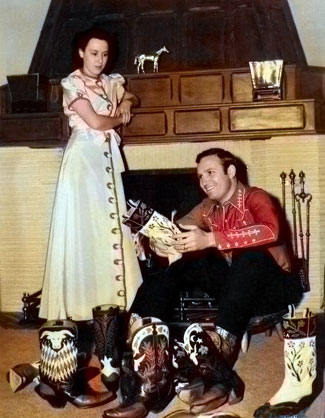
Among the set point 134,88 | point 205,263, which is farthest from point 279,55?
point 205,263

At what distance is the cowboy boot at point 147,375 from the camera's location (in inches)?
32.1

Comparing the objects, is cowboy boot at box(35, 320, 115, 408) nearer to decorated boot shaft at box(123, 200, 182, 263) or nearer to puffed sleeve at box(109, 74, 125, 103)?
decorated boot shaft at box(123, 200, 182, 263)

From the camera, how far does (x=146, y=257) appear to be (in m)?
1.00

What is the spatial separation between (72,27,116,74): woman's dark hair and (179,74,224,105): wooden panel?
0.13 meters

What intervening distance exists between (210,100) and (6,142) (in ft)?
1.16

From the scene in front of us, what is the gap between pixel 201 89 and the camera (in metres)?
0.99

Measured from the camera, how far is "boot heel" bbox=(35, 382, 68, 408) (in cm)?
85

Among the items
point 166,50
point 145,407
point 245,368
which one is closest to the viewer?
point 145,407

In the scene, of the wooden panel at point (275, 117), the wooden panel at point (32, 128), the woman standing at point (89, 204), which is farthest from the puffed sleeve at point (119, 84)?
the wooden panel at point (275, 117)

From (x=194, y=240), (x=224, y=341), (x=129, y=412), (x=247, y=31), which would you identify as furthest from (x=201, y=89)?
(x=129, y=412)

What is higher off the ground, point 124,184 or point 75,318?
point 124,184

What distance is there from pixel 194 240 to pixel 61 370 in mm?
275

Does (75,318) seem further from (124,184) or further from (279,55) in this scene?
(279,55)

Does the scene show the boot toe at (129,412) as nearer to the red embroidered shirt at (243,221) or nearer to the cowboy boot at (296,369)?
the cowboy boot at (296,369)
